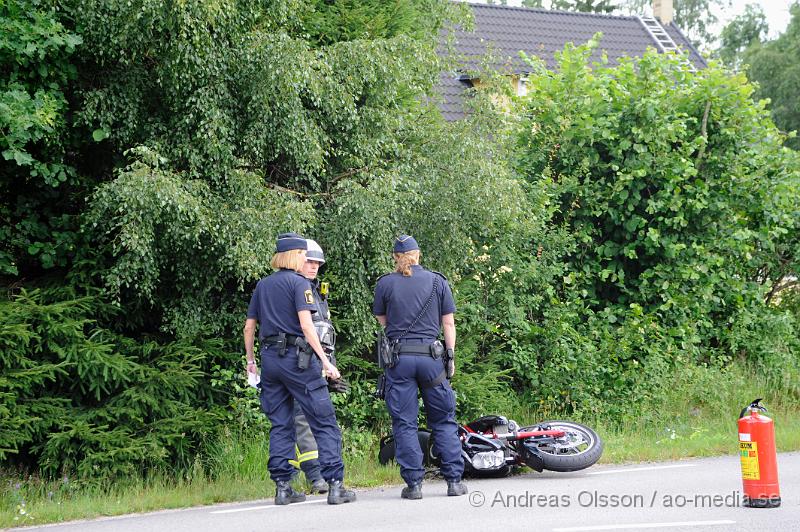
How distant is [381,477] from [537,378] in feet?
12.2

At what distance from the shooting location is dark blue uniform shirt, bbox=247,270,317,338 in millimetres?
7953

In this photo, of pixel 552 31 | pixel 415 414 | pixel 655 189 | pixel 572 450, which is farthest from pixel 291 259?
pixel 552 31

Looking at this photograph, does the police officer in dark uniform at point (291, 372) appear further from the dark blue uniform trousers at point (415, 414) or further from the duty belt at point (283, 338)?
the dark blue uniform trousers at point (415, 414)

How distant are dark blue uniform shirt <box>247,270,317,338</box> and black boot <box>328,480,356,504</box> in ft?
4.06

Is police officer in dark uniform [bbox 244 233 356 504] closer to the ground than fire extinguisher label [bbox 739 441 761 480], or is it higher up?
higher up

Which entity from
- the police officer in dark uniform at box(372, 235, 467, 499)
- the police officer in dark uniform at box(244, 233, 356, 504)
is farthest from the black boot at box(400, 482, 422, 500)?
the police officer in dark uniform at box(244, 233, 356, 504)

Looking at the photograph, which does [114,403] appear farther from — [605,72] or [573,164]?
[605,72]

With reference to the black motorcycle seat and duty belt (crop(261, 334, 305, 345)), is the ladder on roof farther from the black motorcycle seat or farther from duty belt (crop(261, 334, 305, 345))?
duty belt (crop(261, 334, 305, 345))

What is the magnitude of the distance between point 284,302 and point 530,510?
2506 millimetres

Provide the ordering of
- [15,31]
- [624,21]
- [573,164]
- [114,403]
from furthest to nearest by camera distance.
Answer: [624,21] → [573,164] → [114,403] → [15,31]

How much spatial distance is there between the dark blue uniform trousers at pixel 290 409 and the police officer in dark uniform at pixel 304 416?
25 cm

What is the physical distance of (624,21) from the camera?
94.5 ft

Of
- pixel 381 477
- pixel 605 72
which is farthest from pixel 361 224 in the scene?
pixel 605 72

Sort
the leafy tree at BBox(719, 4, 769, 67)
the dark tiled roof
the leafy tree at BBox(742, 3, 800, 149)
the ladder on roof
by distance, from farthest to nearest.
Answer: the leafy tree at BBox(719, 4, 769, 67)
the leafy tree at BBox(742, 3, 800, 149)
the ladder on roof
the dark tiled roof
